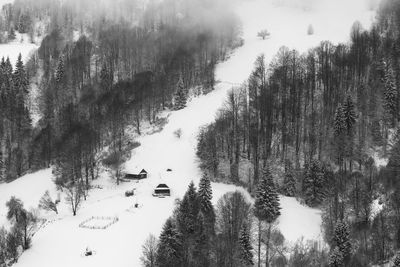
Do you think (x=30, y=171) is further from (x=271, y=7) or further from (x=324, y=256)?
(x=271, y=7)

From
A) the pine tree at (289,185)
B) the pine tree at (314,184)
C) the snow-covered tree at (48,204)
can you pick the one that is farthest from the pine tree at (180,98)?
the pine tree at (314,184)

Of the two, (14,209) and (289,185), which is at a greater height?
(289,185)

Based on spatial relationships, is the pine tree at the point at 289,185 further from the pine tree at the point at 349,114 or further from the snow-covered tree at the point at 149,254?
the snow-covered tree at the point at 149,254

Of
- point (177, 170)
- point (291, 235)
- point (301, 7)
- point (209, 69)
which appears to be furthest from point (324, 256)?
point (301, 7)

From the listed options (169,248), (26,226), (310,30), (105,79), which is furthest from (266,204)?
(310,30)

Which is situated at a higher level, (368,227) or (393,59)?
(393,59)

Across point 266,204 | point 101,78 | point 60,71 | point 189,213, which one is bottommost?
point 266,204

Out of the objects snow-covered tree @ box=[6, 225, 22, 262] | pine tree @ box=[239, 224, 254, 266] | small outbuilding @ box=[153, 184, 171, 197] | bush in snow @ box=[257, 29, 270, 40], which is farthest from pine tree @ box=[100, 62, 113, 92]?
pine tree @ box=[239, 224, 254, 266]

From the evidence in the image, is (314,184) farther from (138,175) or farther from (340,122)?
(138,175)
